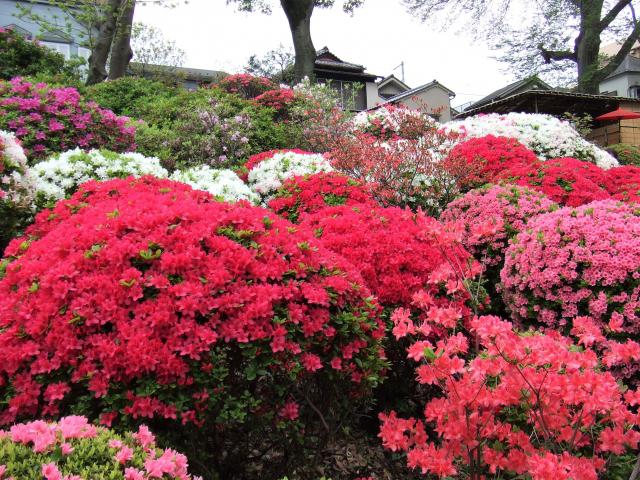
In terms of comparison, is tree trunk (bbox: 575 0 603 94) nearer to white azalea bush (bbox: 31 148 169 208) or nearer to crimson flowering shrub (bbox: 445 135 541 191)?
crimson flowering shrub (bbox: 445 135 541 191)

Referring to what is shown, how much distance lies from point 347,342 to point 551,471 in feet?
3.87

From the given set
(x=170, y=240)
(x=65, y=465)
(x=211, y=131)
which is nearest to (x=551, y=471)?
(x=65, y=465)

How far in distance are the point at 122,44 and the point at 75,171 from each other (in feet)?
40.2

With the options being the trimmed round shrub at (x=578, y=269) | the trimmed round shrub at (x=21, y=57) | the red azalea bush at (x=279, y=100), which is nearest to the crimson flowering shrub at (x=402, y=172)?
the trimmed round shrub at (x=578, y=269)

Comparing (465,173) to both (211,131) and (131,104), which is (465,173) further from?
(131,104)

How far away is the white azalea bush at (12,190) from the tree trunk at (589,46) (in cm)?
2703

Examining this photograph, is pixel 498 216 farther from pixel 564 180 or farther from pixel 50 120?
pixel 50 120

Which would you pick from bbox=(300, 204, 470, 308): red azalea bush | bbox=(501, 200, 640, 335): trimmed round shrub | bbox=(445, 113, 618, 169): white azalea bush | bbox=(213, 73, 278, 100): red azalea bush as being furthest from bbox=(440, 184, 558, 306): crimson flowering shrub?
bbox=(213, 73, 278, 100): red azalea bush

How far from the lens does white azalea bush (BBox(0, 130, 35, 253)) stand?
13.7 ft

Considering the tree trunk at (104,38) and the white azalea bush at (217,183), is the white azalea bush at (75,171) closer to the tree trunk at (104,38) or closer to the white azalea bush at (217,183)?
the white azalea bush at (217,183)

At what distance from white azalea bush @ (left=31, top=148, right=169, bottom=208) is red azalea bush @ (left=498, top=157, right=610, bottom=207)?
519 centimetres

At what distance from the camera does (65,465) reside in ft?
5.10

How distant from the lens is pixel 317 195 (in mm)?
5852

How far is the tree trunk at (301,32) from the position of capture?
19.2 metres
